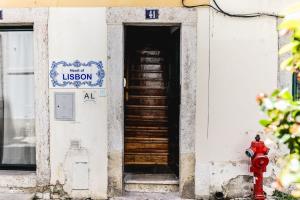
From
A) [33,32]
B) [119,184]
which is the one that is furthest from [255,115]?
[33,32]

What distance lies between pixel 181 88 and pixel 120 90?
0.98 m

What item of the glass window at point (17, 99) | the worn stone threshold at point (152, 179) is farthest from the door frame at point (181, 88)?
the glass window at point (17, 99)

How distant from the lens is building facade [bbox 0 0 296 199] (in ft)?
21.4

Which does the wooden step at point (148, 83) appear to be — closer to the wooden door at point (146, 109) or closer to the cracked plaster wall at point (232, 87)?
the wooden door at point (146, 109)

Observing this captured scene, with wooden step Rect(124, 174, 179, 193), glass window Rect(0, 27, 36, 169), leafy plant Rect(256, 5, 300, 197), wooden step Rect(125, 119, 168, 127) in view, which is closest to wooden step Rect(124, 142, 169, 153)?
wooden step Rect(125, 119, 168, 127)

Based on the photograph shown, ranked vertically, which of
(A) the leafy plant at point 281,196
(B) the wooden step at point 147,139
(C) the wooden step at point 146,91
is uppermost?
(C) the wooden step at point 146,91

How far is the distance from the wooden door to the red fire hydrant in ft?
6.31

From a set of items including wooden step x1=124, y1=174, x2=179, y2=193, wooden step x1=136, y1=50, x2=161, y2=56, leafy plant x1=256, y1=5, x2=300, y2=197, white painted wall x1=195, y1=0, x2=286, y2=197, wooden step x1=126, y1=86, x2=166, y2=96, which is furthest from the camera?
wooden step x1=136, y1=50, x2=161, y2=56

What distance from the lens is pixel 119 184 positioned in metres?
6.71

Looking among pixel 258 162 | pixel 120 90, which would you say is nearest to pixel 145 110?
pixel 120 90

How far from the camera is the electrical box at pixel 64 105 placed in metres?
6.63

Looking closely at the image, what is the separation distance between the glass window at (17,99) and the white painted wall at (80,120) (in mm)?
505

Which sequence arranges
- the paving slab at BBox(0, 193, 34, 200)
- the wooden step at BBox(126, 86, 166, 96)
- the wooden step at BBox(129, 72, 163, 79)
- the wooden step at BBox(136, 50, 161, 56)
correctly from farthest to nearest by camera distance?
the wooden step at BBox(136, 50, 161, 56) < the wooden step at BBox(129, 72, 163, 79) < the wooden step at BBox(126, 86, 166, 96) < the paving slab at BBox(0, 193, 34, 200)

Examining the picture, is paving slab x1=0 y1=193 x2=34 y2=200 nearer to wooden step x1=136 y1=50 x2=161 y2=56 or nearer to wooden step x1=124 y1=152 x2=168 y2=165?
wooden step x1=124 y1=152 x2=168 y2=165
